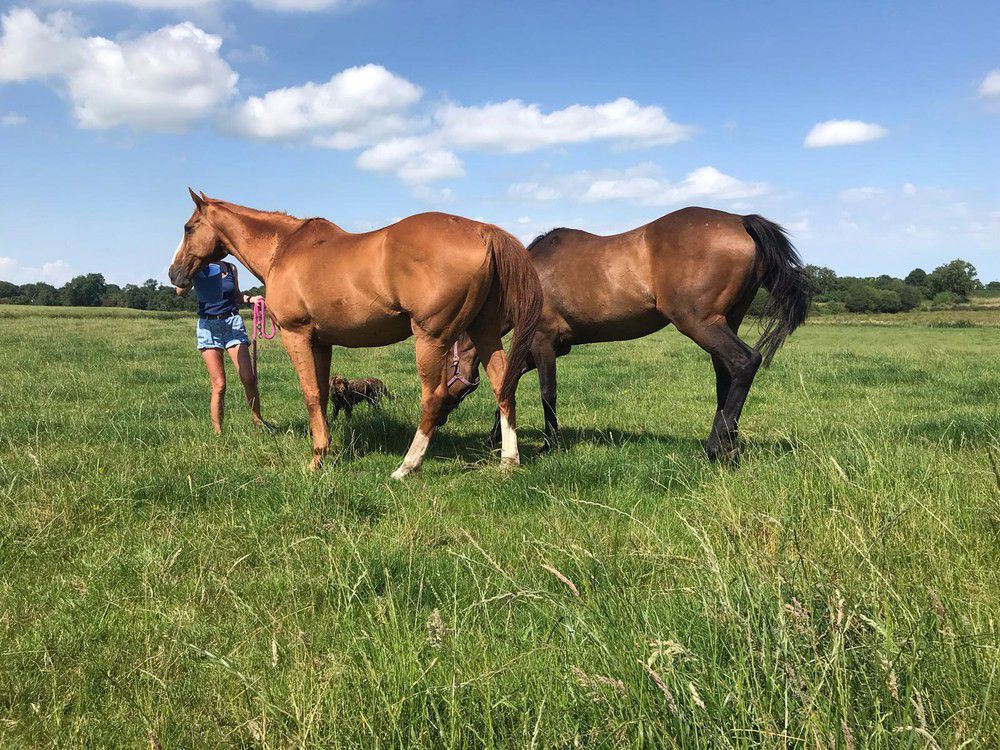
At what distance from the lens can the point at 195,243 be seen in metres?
6.63

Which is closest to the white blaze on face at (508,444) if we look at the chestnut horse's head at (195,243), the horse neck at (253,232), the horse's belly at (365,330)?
the horse's belly at (365,330)

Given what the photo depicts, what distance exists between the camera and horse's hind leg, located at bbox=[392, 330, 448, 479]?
5.37m

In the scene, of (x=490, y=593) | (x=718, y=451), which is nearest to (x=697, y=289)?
(x=718, y=451)

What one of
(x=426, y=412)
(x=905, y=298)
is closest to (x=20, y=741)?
(x=426, y=412)

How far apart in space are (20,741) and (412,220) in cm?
425

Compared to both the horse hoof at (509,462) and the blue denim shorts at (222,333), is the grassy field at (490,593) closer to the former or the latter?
the horse hoof at (509,462)

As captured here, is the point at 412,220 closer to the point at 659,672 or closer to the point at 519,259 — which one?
the point at 519,259

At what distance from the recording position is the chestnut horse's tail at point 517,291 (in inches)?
214

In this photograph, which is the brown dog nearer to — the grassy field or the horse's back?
the grassy field

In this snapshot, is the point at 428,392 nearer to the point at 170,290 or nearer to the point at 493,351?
the point at 493,351

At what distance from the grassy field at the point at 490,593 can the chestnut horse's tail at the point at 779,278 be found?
118cm

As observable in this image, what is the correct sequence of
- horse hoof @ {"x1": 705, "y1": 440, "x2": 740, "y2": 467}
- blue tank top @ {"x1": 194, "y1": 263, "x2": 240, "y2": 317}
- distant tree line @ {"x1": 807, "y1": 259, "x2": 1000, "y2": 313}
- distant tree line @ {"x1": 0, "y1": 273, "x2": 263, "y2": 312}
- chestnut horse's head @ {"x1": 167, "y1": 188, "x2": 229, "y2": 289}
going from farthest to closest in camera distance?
distant tree line @ {"x1": 0, "y1": 273, "x2": 263, "y2": 312} < distant tree line @ {"x1": 807, "y1": 259, "x2": 1000, "y2": 313} < blue tank top @ {"x1": 194, "y1": 263, "x2": 240, "y2": 317} < chestnut horse's head @ {"x1": 167, "y1": 188, "x2": 229, "y2": 289} < horse hoof @ {"x1": 705, "y1": 440, "x2": 740, "y2": 467}

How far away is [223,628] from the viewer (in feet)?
9.27

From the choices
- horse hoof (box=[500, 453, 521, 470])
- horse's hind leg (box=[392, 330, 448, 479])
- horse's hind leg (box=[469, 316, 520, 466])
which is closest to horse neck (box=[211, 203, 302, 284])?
horse's hind leg (box=[392, 330, 448, 479])
